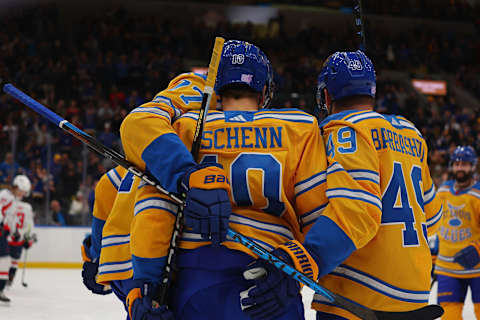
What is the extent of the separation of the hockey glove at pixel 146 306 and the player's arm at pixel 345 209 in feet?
1.21

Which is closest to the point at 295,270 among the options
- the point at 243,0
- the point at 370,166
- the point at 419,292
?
the point at 370,166

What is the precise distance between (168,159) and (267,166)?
24 cm

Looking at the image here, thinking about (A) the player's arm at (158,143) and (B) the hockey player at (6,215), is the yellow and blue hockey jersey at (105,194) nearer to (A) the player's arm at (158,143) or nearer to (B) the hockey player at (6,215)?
(A) the player's arm at (158,143)

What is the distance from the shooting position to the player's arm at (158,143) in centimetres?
147

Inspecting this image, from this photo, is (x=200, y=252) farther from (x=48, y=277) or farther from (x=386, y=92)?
(x=386, y=92)

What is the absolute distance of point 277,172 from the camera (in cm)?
147

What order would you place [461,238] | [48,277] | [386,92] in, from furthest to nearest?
[386,92] < [48,277] < [461,238]

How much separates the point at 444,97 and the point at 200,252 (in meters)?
15.6

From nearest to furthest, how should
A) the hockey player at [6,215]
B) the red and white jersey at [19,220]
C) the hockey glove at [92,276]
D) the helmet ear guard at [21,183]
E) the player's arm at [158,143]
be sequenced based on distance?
→ the player's arm at [158,143], the hockey glove at [92,276], the hockey player at [6,215], the red and white jersey at [19,220], the helmet ear guard at [21,183]

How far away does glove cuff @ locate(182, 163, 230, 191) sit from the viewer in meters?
1.38

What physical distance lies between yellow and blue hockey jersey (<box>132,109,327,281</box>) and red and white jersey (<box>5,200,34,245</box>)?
584 cm

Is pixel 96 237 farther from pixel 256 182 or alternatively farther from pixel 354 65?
pixel 354 65

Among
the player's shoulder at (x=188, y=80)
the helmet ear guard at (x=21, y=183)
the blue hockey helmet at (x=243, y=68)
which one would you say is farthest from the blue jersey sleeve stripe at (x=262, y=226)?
the helmet ear guard at (x=21, y=183)

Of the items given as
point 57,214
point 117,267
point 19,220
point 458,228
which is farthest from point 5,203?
point 117,267
